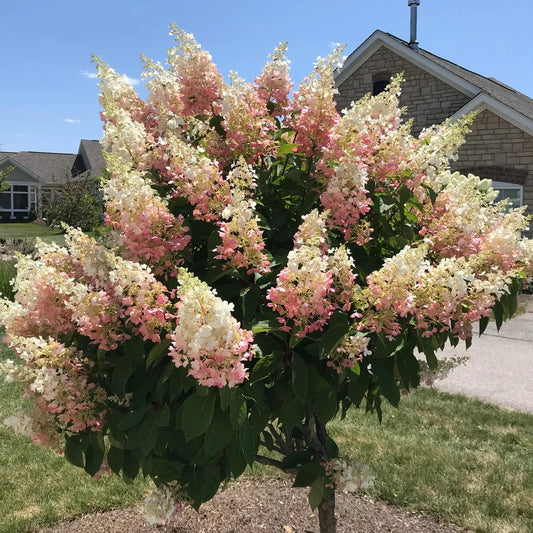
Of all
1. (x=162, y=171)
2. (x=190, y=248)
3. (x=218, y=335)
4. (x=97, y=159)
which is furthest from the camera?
(x=97, y=159)

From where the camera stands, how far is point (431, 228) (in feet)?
8.66

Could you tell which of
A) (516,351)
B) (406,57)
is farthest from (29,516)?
(406,57)

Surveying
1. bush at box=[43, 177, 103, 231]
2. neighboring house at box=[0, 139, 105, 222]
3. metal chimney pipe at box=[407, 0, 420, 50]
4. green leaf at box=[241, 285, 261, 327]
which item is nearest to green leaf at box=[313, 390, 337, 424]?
green leaf at box=[241, 285, 261, 327]

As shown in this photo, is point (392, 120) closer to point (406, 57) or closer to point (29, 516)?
point (29, 516)

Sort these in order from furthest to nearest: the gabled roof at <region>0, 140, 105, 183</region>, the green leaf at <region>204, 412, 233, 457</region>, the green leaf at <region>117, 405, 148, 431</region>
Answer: the gabled roof at <region>0, 140, 105, 183</region> < the green leaf at <region>117, 405, 148, 431</region> < the green leaf at <region>204, 412, 233, 457</region>

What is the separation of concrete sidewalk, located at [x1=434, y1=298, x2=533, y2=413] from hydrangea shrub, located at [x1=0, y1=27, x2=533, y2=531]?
3990 millimetres

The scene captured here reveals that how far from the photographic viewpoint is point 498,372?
324 inches

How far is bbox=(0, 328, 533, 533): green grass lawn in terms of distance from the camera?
173 inches

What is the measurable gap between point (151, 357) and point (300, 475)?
1.10 metres

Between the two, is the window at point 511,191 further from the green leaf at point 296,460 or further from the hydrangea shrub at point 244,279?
the green leaf at point 296,460

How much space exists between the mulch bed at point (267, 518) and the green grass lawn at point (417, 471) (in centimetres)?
16

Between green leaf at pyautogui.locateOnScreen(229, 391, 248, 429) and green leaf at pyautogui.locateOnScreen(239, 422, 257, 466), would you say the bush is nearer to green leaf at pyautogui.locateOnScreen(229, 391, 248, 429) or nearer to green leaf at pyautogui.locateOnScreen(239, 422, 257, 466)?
green leaf at pyautogui.locateOnScreen(239, 422, 257, 466)

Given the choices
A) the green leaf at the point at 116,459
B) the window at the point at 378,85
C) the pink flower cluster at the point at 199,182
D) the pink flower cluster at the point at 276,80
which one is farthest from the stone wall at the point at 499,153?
the green leaf at the point at 116,459

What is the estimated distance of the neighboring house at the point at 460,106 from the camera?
16375 mm
